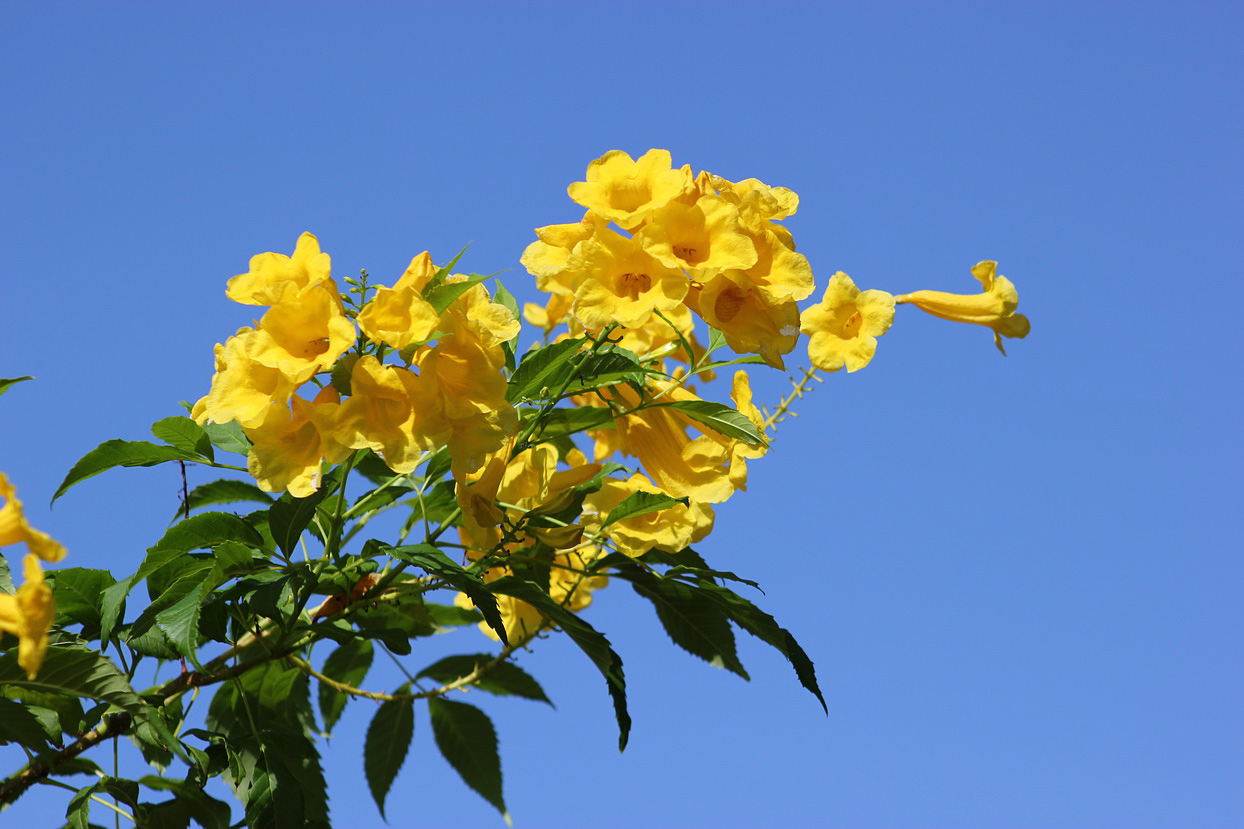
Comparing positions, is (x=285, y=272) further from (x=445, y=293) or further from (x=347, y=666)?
(x=347, y=666)

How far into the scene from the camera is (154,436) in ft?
7.31

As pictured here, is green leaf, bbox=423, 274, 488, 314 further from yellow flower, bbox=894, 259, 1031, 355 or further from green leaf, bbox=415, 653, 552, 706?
green leaf, bbox=415, 653, 552, 706

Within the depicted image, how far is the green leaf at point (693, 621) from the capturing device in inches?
100

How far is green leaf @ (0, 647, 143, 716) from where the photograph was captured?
70.2 inches

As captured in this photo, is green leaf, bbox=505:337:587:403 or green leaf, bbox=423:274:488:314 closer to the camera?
green leaf, bbox=423:274:488:314

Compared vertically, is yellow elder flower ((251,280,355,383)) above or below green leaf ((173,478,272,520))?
below

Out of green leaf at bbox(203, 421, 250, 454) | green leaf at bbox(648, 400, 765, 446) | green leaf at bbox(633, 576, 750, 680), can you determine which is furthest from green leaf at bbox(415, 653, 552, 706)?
green leaf at bbox(648, 400, 765, 446)

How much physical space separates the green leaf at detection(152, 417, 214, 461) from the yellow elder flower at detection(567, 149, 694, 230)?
0.94 m

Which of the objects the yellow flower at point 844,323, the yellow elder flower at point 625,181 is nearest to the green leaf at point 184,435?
the yellow elder flower at point 625,181

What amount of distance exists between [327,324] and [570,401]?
1.00m

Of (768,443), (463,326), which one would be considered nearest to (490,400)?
(463,326)

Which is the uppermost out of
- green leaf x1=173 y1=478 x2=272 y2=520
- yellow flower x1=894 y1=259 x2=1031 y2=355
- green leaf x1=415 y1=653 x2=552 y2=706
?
yellow flower x1=894 y1=259 x2=1031 y2=355

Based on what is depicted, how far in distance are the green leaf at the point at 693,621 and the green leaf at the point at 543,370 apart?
1.93 feet

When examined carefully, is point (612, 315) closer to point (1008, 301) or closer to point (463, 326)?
point (463, 326)
